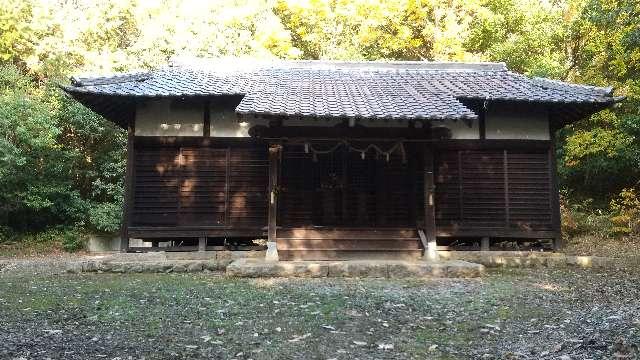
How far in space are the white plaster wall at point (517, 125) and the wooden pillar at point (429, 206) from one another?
2134 mm

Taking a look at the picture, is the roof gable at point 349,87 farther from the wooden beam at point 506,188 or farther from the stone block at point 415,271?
the stone block at point 415,271

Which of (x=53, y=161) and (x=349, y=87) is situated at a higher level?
(x=349, y=87)

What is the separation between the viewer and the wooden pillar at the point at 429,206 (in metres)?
10.4

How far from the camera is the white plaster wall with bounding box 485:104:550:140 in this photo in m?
11.6

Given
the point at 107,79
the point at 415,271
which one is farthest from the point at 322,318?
the point at 107,79

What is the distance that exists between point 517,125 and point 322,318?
27.1 ft

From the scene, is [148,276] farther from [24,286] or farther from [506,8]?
[506,8]

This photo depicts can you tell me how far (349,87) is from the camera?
12.0 meters

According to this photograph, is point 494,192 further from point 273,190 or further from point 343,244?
point 273,190

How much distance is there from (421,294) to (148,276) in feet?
17.5

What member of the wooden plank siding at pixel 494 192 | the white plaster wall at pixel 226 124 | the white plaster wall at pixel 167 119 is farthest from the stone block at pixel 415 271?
the white plaster wall at pixel 167 119

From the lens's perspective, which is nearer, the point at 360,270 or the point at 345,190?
the point at 360,270

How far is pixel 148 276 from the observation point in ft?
30.7

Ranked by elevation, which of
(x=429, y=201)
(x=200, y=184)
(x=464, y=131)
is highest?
(x=464, y=131)
